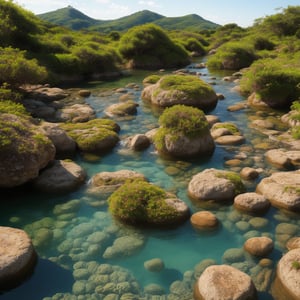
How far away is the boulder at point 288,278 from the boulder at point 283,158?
709 centimetres

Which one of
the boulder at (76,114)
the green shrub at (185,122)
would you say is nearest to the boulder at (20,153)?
the green shrub at (185,122)

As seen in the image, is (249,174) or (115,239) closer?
(115,239)

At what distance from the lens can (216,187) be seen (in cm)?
1277

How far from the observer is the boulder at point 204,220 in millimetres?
11258

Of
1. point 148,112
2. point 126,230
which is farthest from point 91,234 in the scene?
point 148,112

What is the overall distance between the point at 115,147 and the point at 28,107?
9853mm

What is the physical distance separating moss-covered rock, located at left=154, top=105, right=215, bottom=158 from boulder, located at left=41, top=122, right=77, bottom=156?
4359 mm

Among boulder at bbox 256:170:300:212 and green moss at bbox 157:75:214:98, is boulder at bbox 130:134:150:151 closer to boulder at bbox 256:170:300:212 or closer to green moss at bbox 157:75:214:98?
boulder at bbox 256:170:300:212

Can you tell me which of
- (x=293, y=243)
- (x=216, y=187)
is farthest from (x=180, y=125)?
(x=293, y=243)

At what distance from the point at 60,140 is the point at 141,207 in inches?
297

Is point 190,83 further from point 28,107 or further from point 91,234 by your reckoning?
point 91,234

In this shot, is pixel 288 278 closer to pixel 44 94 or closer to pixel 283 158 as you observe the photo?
pixel 283 158

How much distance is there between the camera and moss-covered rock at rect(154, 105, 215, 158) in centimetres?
1670

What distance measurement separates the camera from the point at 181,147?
16.7m
